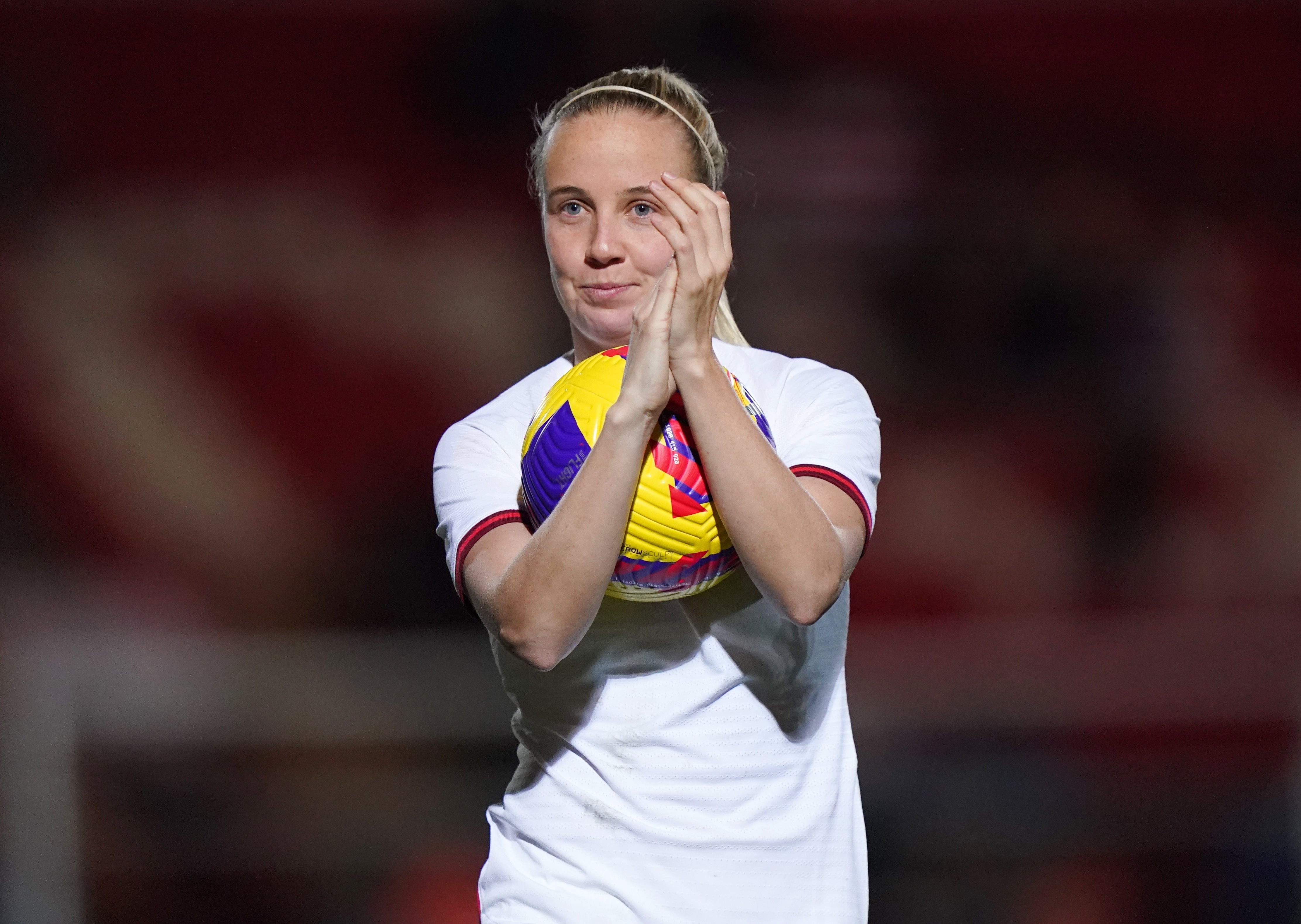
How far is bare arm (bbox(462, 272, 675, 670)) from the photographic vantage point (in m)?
1.20

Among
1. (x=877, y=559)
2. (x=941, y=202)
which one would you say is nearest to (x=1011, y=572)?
(x=877, y=559)

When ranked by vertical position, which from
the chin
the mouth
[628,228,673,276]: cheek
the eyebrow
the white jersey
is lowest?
the white jersey

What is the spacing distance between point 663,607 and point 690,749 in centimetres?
17

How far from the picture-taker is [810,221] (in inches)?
134

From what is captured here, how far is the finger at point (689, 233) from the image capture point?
1229mm

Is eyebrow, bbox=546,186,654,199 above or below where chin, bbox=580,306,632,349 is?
above

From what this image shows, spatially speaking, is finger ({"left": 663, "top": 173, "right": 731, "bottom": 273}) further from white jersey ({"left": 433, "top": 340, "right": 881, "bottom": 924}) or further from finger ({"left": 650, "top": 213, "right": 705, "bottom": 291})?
white jersey ({"left": 433, "top": 340, "right": 881, "bottom": 924})

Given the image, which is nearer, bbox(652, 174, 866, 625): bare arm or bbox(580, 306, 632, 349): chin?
bbox(652, 174, 866, 625): bare arm

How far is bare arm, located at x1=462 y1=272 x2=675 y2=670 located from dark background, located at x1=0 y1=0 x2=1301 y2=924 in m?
1.96

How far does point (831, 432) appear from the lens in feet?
4.63

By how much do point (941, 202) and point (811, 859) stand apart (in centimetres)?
244

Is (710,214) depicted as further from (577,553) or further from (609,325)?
(577,553)

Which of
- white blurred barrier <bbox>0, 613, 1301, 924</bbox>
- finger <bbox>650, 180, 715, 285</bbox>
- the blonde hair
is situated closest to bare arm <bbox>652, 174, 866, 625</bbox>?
finger <bbox>650, 180, 715, 285</bbox>

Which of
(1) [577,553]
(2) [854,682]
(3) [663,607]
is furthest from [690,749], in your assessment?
(2) [854,682]
